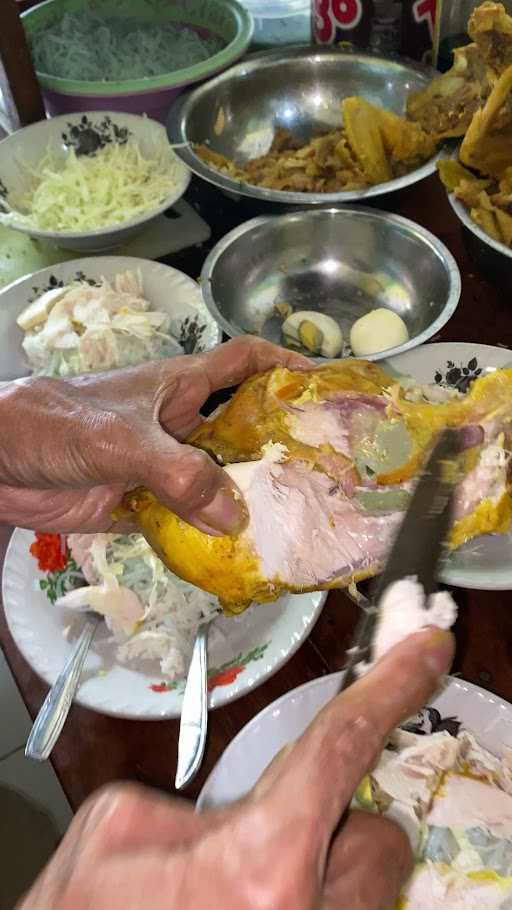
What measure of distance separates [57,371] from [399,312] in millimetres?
832

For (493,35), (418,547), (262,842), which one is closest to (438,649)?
(418,547)

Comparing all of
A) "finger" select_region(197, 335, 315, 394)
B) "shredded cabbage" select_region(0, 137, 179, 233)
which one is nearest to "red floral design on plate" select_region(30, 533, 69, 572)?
"finger" select_region(197, 335, 315, 394)

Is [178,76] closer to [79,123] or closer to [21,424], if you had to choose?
[79,123]

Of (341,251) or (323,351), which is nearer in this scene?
(323,351)

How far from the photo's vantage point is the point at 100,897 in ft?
1.73

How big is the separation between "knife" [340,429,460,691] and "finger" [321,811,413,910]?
0.44 ft

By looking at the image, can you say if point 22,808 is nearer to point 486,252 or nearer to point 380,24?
point 486,252

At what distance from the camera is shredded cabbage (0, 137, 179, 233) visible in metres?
1.95

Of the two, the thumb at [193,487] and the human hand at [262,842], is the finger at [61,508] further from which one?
the human hand at [262,842]

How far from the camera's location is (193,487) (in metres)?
0.90

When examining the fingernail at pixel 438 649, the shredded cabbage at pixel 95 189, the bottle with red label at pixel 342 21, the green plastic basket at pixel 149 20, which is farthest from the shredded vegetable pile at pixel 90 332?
the bottle with red label at pixel 342 21

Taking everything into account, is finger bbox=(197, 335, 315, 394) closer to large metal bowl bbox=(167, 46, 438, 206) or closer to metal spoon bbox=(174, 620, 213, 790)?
metal spoon bbox=(174, 620, 213, 790)

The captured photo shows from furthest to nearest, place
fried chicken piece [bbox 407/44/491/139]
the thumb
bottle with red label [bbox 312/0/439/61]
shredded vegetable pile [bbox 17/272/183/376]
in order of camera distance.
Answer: bottle with red label [bbox 312/0/439/61], fried chicken piece [bbox 407/44/491/139], shredded vegetable pile [bbox 17/272/183/376], the thumb

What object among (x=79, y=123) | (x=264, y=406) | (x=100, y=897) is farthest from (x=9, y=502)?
(x=79, y=123)
